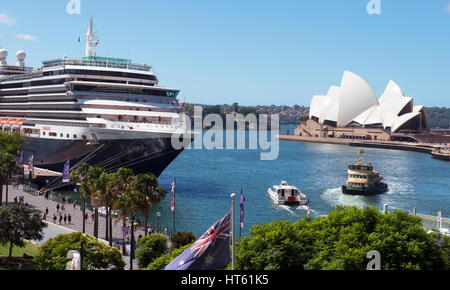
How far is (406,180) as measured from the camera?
6284cm

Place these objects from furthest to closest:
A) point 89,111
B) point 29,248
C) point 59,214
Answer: point 89,111 → point 59,214 → point 29,248

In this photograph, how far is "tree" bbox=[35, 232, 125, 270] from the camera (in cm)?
1778

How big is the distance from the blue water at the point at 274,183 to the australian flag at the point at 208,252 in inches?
819

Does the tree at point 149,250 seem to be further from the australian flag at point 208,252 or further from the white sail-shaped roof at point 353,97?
the white sail-shaped roof at point 353,97

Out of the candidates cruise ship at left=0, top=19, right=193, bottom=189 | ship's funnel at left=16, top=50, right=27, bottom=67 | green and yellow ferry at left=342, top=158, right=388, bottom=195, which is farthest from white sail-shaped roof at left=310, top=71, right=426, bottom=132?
cruise ship at left=0, top=19, right=193, bottom=189

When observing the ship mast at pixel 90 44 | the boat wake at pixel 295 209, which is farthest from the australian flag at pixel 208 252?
the ship mast at pixel 90 44

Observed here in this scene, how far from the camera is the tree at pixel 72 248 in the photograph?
17781 mm

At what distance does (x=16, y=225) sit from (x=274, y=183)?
40079 millimetres

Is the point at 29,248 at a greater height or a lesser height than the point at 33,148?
lesser

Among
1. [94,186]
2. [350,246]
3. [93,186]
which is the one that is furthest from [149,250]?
[350,246]
